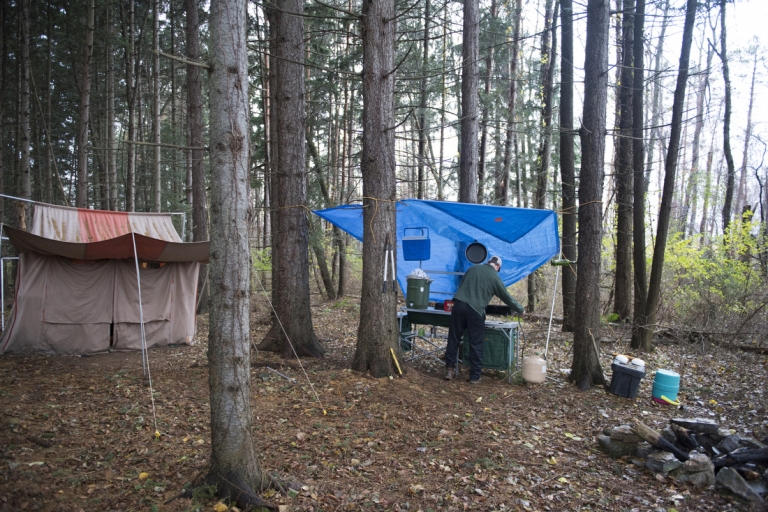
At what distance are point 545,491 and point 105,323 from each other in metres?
7.95

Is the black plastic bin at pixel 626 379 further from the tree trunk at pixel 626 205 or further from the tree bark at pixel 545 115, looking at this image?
Answer: the tree bark at pixel 545 115

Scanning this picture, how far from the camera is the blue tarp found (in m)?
6.81

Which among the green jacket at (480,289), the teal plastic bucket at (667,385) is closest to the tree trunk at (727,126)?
the teal plastic bucket at (667,385)

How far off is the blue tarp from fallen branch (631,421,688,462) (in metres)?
3.20

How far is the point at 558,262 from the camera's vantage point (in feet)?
22.0

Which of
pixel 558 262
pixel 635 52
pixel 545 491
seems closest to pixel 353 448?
pixel 545 491

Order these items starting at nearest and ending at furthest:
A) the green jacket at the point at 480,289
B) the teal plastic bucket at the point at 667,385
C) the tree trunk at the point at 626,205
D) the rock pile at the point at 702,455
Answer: the rock pile at the point at 702,455 → the teal plastic bucket at the point at 667,385 → the green jacket at the point at 480,289 → the tree trunk at the point at 626,205

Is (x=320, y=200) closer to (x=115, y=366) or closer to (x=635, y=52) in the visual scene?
(x=115, y=366)

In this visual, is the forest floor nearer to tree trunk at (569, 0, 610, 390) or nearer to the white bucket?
the white bucket

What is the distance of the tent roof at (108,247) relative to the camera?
24.1 ft

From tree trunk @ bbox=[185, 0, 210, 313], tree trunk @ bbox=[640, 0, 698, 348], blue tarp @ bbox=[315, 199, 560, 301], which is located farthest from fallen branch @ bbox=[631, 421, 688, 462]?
tree trunk @ bbox=[185, 0, 210, 313]

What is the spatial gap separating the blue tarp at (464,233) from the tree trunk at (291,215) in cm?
85

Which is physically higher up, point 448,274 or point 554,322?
point 448,274

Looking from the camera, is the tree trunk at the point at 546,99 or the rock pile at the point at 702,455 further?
the tree trunk at the point at 546,99
